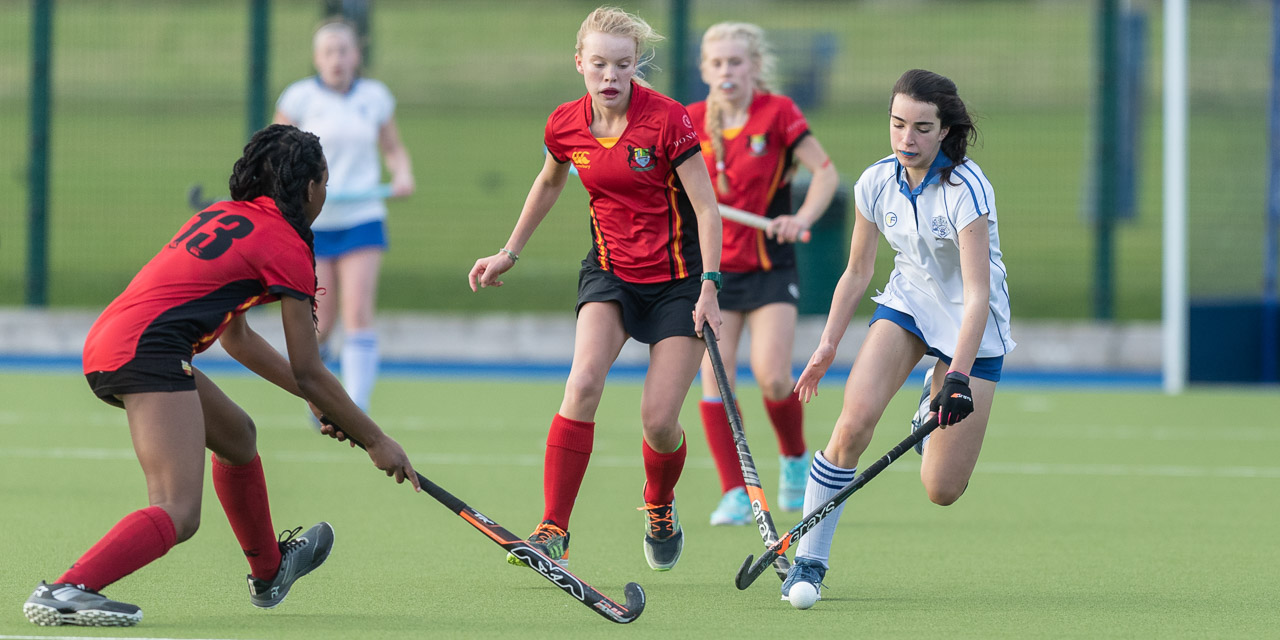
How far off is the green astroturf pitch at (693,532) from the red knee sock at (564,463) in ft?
0.68

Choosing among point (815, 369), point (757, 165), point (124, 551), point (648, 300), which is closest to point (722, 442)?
point (757, 165)

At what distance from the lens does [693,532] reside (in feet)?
17.9

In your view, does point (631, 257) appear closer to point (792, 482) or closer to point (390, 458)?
point (390, 458)

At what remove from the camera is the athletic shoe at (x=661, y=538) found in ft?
15.5

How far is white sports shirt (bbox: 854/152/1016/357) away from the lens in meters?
4.25

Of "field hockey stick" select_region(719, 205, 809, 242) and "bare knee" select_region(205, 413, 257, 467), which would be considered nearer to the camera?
"bare knee" select_region(205, 413, 257, 467)

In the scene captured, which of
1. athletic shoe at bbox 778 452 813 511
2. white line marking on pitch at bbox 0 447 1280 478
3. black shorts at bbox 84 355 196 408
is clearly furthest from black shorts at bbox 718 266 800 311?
black shorts at bbox 84 355 196 408

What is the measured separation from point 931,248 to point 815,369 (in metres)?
0.44

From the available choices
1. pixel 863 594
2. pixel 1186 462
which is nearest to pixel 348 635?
pixel 863 594

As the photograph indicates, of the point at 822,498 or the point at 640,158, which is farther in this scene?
the point at 640,158

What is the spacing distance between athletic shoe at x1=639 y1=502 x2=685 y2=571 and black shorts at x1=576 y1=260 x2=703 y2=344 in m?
0.49

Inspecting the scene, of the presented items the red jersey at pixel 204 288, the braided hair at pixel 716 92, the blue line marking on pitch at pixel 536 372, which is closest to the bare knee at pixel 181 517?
the red jersey at pixel 204 288

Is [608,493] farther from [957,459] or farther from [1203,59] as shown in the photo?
[1203,59]

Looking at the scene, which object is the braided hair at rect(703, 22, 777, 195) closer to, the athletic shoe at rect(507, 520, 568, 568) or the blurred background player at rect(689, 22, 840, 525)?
the blurred background player at rect(689, 22, 840, 525)
